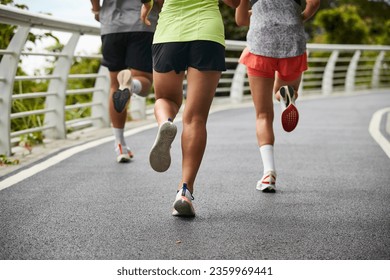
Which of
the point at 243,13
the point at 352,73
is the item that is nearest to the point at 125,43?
the point at 243,13

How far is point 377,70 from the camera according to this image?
2495 centimetres

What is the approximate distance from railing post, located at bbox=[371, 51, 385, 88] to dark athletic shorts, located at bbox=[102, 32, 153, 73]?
1956cm

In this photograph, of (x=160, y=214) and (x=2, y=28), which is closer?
(x=160, y=214)

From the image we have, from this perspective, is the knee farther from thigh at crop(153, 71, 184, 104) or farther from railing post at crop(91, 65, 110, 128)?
railing post at crop(91, 65, 110, 128)

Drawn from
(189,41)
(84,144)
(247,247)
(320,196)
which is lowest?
(84,144)

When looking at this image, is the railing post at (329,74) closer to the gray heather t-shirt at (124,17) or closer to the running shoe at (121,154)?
the running shoe at (121,154)

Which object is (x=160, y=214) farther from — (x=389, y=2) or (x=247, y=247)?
(x=389, y=2)

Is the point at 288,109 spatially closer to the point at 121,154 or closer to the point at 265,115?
the point at 265,115

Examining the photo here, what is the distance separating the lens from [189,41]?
427 centimetres

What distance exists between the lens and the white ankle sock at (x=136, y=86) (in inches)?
244

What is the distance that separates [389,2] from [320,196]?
46.8 meters

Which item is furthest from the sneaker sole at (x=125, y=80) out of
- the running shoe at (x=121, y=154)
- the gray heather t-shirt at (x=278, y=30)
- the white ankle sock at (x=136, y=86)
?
the gray heather t-shirt at (x=278, y=30)

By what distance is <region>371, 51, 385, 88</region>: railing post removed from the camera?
24.9 metres
